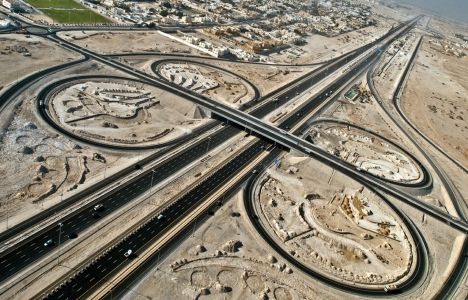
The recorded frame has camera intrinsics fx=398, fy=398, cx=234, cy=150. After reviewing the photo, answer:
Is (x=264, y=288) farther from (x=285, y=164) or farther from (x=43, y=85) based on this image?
(x=43, y=85)

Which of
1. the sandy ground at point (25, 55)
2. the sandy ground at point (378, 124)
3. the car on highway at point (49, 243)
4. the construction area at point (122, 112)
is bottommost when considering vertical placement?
the car on highway at point (49, 243)

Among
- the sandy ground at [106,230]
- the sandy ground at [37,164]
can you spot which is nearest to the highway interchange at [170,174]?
the sandy ground at [106,230]

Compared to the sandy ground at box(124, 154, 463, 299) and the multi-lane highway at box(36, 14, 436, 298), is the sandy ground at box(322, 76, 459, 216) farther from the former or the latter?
the sandy ground at box(124, 154, 463, 299)

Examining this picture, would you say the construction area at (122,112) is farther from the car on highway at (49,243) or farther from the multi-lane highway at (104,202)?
the car on highway at (49,243)

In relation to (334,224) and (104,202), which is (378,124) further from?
(104,202)

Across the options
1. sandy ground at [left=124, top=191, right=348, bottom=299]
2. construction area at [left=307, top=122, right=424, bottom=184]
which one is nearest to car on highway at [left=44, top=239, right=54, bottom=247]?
sandy ground at [left=124, top=191, right=348, bottom=299]

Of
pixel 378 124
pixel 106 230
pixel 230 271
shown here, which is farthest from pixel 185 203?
pixel 378 124
